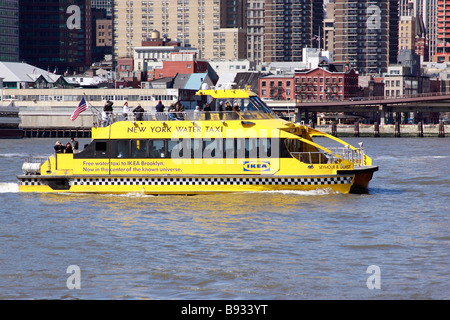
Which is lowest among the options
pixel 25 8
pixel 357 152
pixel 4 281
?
pixel 4 281

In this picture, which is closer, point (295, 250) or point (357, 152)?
point (295, 250)

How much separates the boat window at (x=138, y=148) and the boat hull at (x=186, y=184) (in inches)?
33.5

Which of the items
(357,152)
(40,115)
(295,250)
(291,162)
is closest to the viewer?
(295,250)

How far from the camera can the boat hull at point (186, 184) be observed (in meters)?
29.7

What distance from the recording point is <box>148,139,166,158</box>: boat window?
30.4 metres

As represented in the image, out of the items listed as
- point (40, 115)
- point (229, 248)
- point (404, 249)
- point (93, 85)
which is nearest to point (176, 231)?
point (229, 248)

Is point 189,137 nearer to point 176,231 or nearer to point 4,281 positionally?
point 176,231

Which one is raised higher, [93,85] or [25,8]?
[25,8]

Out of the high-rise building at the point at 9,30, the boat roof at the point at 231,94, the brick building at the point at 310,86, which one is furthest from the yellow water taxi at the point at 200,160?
the high-rise building at the point at 9,30

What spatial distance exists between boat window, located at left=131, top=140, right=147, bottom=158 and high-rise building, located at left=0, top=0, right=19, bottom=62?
15669 centimetres

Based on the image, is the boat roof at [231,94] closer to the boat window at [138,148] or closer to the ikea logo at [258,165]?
the ikea logo at [258,165]

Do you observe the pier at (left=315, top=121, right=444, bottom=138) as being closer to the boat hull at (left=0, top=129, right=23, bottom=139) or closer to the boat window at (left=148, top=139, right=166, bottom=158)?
the boat hull at (left=0, top=129, right=23, bottom=139)
